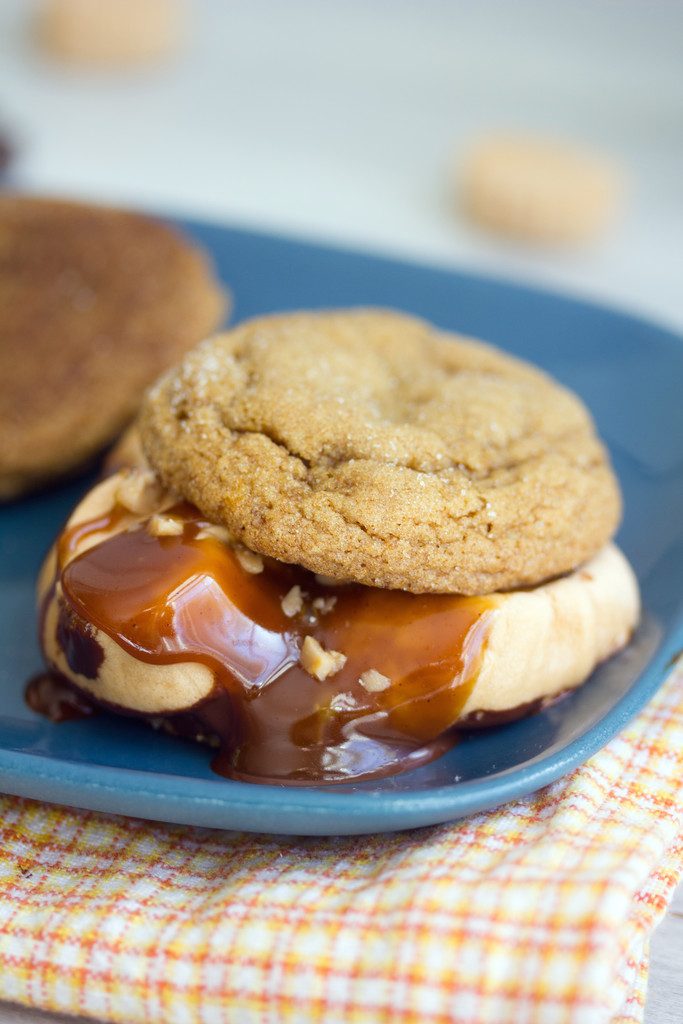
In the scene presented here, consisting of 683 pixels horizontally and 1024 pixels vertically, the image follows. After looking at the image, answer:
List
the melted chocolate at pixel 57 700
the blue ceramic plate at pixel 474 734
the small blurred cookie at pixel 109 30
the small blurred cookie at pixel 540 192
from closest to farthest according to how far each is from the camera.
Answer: the blue ceramic plate at pixel 474 734, the melted chocolate at pixel 57 700, the small blurred cookie at pixel 540 192, the small blurred cookie at pixel 109 30

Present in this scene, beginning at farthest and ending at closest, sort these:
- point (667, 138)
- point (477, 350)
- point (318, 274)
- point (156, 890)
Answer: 1. point (667, 138)
2. point (318, 274)
3. point (477, 350)
4. point (156, 890)

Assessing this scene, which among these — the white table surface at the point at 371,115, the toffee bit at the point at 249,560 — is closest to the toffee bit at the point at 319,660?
the toffee bit at the point at 249,560

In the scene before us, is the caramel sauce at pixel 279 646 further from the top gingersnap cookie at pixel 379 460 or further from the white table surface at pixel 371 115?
the white table surface at pixel 371 115

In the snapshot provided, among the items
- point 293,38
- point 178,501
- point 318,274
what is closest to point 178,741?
point 178,501

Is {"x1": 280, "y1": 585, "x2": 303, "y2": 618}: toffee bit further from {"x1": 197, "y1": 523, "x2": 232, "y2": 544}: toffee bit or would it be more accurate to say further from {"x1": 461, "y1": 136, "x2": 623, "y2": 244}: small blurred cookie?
{"x1": 461, "y1": 136, "x2": 623, "y2": 244}: small blurred cookie

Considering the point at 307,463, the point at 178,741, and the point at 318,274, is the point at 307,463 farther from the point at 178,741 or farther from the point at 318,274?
the point at 318,274

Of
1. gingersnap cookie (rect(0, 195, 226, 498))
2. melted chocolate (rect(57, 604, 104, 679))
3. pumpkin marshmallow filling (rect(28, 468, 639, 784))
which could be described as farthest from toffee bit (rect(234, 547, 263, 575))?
gingersnap cookie (rect(0, 195, 226, 498))
